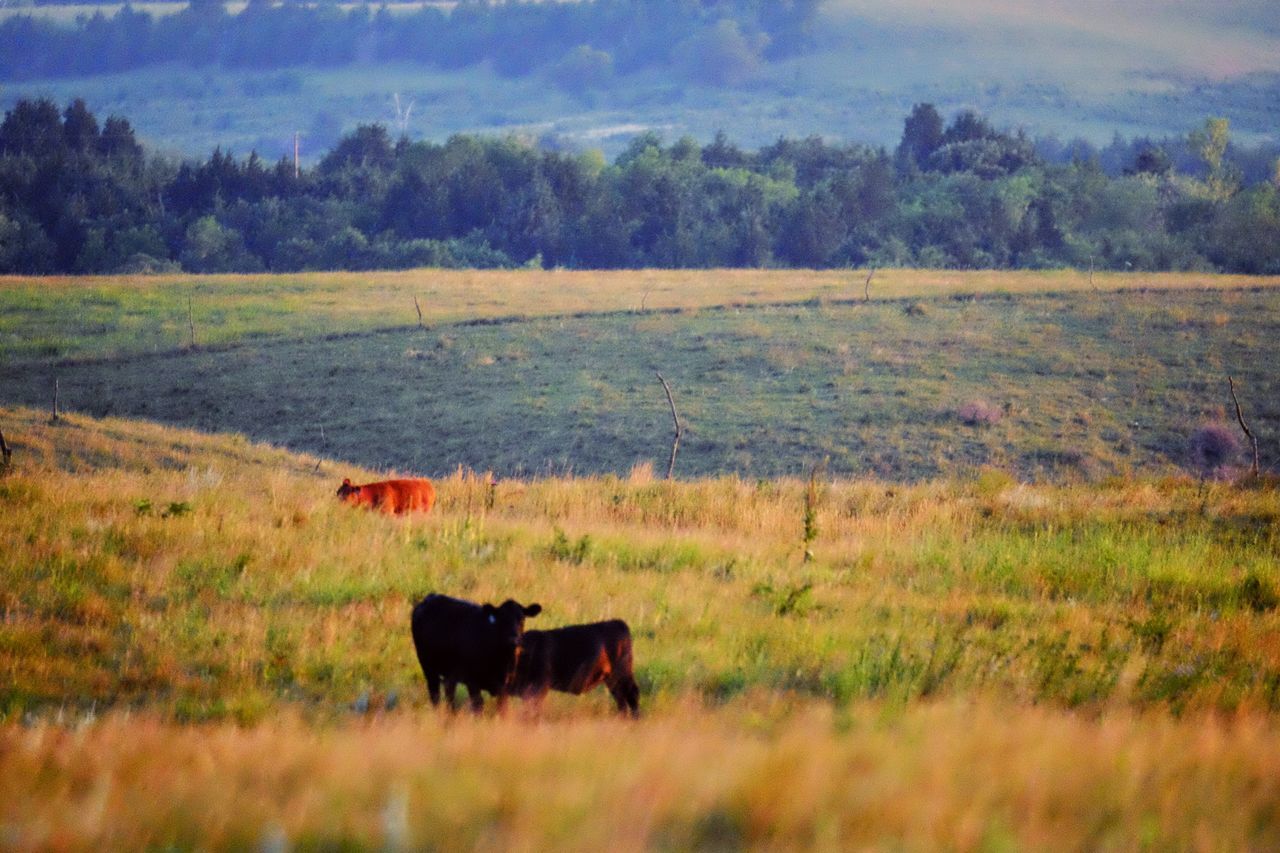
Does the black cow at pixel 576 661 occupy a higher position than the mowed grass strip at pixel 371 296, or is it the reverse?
the black cow at pixel 576 661

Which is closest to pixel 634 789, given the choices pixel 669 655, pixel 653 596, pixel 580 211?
pixel 669 655

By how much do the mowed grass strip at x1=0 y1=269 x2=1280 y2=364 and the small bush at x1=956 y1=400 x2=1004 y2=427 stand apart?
21.3 metres

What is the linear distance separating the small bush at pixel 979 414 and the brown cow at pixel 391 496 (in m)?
24.5

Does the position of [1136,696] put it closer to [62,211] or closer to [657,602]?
[657,602]

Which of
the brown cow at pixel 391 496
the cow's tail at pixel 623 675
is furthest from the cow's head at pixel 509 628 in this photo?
the brown cow at pixel 391 496

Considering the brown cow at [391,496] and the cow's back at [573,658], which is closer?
the cow's back at [573,658]

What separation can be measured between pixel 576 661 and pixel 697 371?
123ft

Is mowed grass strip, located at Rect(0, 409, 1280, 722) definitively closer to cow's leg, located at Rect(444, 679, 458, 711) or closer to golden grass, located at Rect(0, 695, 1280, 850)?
cow's leg, located at Rect(444, 679, 458, 711)

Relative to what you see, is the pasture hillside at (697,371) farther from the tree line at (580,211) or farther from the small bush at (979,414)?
the tree line at (580,211)

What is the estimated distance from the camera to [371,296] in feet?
212

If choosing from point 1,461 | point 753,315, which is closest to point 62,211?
point 753,315

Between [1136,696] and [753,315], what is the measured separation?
46.4 meters

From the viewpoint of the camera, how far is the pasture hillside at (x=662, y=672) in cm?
388

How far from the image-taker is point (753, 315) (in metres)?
53.8
